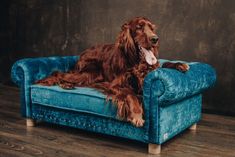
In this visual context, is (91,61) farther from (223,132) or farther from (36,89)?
(223,132)

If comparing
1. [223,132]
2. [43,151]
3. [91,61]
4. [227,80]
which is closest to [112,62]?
[91,61]

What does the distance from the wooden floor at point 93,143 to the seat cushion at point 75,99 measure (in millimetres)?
249

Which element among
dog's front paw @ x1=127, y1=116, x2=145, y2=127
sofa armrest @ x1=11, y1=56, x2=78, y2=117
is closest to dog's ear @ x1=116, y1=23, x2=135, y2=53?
dog's front paw @ x1=127, y1=116, x2=145, y2=127

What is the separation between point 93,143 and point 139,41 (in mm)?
845

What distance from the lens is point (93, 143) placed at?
272 centimetres

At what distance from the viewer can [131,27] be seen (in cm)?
264

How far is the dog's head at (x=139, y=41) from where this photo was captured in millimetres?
2566

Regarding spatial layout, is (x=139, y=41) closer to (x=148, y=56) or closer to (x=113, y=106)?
(x=148, y=56)

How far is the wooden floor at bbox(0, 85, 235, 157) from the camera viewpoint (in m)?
2.51

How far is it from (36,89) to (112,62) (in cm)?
69

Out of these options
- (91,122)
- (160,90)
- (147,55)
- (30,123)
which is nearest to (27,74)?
(30,123)

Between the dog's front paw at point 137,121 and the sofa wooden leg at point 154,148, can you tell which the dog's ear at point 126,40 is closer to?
the dog's front paw at point 137,121

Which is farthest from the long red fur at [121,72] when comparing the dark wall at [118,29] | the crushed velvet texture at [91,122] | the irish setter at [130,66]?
the dark wall at [118,29]

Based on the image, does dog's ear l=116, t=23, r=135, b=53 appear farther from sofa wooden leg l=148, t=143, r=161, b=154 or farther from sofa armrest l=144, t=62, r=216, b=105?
sofa wooden leg l=148, t=143, r=161, b=154
